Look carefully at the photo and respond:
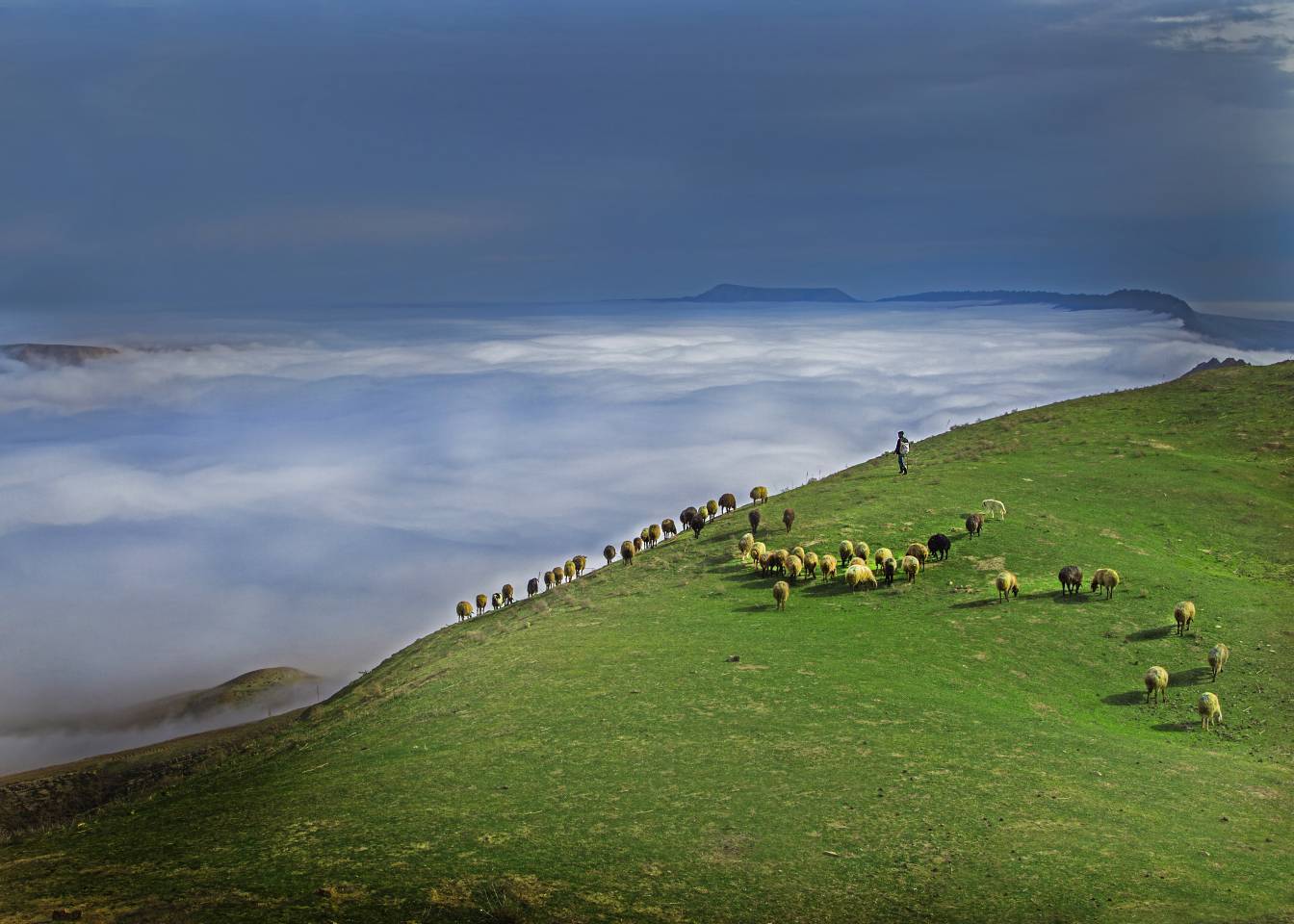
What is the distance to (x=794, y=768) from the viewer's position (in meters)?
21.2

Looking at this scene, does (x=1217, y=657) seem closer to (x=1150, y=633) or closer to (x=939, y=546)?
(x=1150, y=633)

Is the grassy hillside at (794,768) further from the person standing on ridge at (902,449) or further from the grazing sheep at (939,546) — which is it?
the person standing on ridge at (902,449)

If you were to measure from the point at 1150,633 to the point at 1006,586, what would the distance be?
4959 millimetres

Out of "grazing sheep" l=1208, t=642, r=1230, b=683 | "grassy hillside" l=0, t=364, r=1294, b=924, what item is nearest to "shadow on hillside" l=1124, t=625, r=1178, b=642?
"grassy hillside" l=0, t=364, r=1294, b=924

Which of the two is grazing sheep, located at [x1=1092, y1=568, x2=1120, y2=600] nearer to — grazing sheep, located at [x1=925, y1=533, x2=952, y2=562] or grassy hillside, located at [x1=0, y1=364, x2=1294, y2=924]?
grassy hillside, located at [x1=0, y1=364, x2=1294, y2=924]

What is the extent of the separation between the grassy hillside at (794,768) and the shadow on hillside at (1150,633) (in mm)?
92

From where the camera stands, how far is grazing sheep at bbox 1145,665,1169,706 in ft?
87.9

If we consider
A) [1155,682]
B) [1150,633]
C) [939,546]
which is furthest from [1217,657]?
[939,546]

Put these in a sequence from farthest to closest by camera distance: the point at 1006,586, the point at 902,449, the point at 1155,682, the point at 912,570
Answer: the point at 902,449 → the point at 912,570 → the point at 1006,586 → the point at 1155,682

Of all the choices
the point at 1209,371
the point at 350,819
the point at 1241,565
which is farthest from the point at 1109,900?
the point at 1209,371

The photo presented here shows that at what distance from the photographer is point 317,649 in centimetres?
16312

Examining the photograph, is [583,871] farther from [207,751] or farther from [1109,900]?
[207,751]

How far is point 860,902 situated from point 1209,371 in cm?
6918

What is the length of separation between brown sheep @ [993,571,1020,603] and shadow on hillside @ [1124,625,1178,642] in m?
4.39
